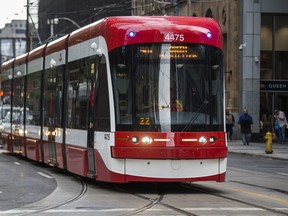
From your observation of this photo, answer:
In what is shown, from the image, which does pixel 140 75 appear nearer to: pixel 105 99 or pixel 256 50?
pixel 105 99

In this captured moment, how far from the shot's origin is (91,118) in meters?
14.5

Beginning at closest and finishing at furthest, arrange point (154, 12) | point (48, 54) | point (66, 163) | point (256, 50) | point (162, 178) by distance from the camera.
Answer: point (162, 178) → point (66, 163) → point (48, 54) → point (256, 50) → point (154, 12)

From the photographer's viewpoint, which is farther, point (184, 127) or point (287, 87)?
point (287, 87)

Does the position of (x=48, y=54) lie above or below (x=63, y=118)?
above

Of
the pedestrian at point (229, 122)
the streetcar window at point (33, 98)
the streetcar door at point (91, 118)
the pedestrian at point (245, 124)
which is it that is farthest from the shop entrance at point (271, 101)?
the streetcar door at point (91, 118)

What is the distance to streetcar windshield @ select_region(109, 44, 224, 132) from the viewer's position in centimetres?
1325

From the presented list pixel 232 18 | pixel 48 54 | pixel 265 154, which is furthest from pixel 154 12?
pixel 48 54

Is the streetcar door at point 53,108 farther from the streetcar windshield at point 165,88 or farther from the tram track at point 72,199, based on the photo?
the streetcar windshield at point 165,88

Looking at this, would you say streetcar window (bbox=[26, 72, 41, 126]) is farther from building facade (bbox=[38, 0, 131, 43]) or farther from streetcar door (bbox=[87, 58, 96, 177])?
building facade (bbox=[38, 0, 131, 43])

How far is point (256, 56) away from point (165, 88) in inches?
1026

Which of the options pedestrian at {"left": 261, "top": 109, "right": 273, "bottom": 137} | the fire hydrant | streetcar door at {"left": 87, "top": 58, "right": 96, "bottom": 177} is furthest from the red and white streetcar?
pedestrian at {"left": 261, "top": 109, "right": 273, "bottom": 137}

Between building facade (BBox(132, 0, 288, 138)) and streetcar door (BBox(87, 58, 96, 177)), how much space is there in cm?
2459

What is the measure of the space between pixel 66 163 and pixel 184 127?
4.26 m

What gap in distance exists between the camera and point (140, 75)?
13359mm
